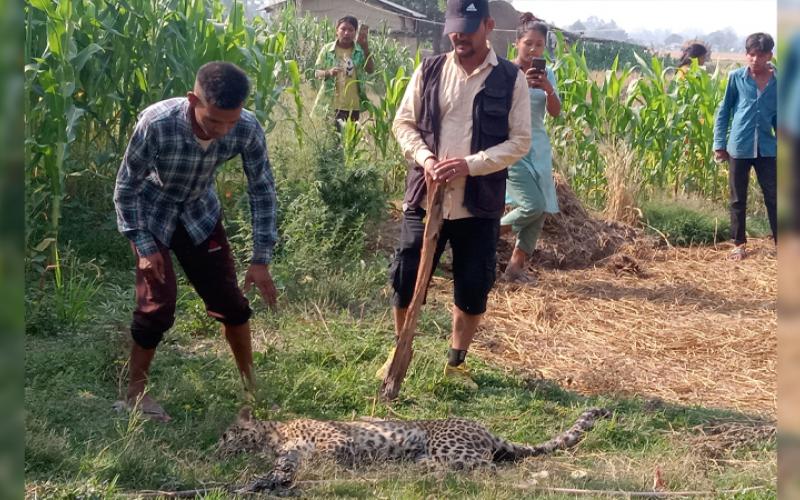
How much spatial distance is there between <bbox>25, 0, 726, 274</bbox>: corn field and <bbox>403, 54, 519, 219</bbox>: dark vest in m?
2.74

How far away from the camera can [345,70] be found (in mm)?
10594

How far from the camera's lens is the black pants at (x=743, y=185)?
931 centimetres

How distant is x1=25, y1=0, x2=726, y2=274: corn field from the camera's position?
22.0 feet

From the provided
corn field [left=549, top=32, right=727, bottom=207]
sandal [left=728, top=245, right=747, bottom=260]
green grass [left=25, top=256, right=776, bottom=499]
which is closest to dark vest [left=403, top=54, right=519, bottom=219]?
green grass [left=25, top=256, right=776, bottom=499]

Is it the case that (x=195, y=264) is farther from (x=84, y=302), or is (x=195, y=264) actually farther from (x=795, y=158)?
(x=795, y=158)

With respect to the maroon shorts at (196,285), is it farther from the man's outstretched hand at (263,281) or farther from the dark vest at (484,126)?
the dark vest at (484,126)

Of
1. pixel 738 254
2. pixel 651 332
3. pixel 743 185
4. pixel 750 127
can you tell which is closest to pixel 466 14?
pixel 651 332

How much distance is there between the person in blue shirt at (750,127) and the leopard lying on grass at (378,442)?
5.74 metres

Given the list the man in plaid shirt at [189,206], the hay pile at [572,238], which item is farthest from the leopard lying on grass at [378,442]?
the hay pile at [572,238]

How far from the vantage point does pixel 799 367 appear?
23.8 inches

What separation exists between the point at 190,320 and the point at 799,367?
6.13 metres

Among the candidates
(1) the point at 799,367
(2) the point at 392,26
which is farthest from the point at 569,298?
(2) the point at 392,26

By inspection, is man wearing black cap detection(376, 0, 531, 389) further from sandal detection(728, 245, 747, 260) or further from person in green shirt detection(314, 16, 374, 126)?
sandal detection(728, 245, 747, 260)

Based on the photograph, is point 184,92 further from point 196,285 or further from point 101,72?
point 196,285
